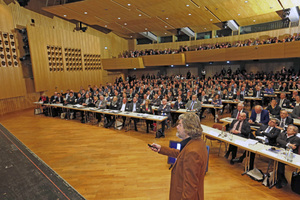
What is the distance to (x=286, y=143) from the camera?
13.8 feet

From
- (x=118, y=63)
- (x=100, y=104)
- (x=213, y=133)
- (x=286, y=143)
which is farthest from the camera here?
(x=118, y=63)

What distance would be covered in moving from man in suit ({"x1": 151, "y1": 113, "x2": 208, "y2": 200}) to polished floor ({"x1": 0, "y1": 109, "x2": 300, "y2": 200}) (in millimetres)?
2068

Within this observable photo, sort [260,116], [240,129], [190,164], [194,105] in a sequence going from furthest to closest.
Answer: [194,105]
[260,116]
[240,129]
[190,164]

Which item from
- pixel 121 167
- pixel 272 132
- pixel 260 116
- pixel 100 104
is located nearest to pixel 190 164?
pixel 121 167

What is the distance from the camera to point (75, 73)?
16297 mm

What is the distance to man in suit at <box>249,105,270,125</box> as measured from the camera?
19.3 ft

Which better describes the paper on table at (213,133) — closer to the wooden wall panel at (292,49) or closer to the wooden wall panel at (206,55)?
the wooden wall panel at (292,49)

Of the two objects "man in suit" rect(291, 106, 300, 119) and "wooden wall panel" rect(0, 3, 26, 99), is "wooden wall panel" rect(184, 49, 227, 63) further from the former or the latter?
"wooden wall panel" rect(0, 3, 26, 99)

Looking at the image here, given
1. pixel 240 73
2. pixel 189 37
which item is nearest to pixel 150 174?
pixel 240 73

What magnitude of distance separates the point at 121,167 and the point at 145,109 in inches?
135

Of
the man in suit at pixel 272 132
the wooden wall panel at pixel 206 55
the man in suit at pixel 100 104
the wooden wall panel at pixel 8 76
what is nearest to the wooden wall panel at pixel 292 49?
Result: the wooden wall panel at pixel 206 55

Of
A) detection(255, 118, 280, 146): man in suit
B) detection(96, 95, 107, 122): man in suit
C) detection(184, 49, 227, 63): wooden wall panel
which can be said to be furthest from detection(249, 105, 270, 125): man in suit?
detection(184, 49, 227, 63): wooden wall panel

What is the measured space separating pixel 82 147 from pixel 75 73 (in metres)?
11.7

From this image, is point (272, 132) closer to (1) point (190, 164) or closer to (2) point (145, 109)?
(1) point (190, 164)
